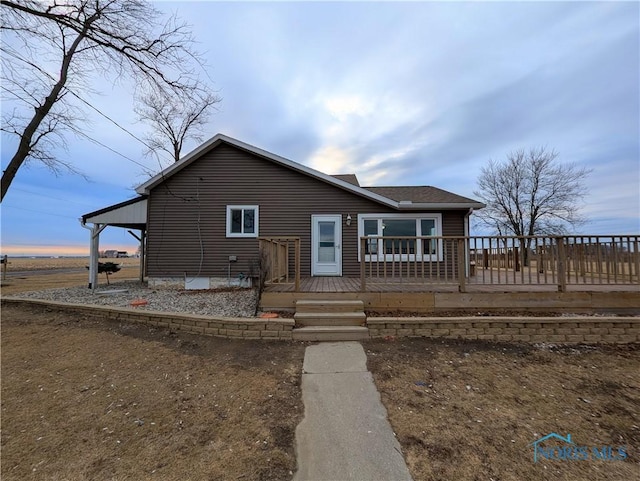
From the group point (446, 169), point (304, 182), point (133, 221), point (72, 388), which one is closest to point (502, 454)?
point (72, 388)

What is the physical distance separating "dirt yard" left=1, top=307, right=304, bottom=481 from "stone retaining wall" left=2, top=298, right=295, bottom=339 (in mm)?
226

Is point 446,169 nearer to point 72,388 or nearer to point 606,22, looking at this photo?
point 606,22

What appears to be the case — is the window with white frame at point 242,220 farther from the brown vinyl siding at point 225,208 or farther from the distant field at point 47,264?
the distant field at point 47,264

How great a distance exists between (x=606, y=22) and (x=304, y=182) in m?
9.35

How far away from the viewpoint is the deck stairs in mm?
5055

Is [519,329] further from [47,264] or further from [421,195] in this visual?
[47,264]

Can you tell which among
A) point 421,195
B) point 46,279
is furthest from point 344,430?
point 46,279

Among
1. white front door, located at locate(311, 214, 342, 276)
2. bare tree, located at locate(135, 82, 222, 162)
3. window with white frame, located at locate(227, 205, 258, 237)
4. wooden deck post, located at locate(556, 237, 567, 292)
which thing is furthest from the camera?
bare tree, located at locate(135, 82, 222, 162)

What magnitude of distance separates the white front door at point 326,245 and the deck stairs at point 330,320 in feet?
12.7

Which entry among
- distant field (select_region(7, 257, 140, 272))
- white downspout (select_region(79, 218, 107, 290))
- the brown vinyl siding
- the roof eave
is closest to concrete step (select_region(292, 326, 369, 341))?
the brown vinyl siding

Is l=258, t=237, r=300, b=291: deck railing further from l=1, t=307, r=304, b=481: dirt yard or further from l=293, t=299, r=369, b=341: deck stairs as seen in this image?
l=1, t=307, r=304, b=481: dirt yard

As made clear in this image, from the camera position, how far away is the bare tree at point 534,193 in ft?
67.2

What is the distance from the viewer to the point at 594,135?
1477cm

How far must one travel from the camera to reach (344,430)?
108 inches
